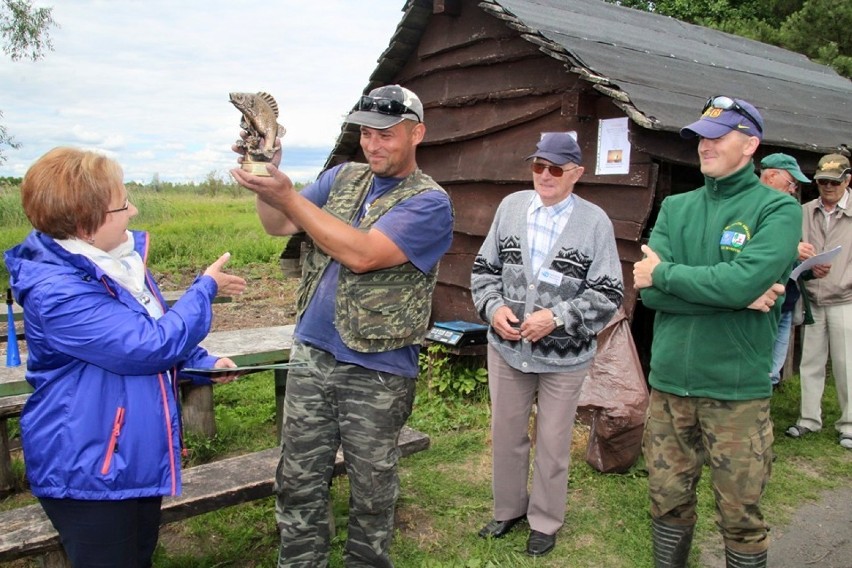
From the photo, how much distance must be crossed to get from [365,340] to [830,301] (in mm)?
4369

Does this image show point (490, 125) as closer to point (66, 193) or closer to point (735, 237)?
point (735, 237)

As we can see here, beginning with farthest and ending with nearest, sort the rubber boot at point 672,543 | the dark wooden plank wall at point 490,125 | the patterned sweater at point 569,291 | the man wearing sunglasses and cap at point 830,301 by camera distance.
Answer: the man wearing sunglasses and cap at point 830,301 → the dark wooden plank wall at point 490,125 → the patterned sweater at point 569,291 → the rubber boot at point 672,543

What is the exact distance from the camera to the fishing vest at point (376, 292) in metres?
2.76

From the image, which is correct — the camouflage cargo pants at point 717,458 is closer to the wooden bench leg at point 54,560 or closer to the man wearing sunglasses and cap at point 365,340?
the man wearing sunglasses and cap at point 365,340

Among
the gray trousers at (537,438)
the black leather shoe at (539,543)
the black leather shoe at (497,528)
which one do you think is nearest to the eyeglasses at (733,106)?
the gray trousers at (537,438)

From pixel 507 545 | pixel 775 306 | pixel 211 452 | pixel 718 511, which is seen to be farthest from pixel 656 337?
pixel 211 452

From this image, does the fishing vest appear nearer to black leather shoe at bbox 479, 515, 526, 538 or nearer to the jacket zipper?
the jacket zipper

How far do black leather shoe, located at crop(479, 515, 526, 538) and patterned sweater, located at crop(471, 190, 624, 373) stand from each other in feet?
3.07

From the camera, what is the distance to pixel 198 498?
309 cm

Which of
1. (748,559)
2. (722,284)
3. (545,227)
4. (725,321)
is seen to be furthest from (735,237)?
(748,559)

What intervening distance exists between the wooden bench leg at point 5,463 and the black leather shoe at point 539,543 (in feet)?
10.8

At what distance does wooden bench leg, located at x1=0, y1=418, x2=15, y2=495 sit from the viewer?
4324 millimetres

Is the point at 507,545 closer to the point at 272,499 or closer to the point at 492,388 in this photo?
the point at 492,388

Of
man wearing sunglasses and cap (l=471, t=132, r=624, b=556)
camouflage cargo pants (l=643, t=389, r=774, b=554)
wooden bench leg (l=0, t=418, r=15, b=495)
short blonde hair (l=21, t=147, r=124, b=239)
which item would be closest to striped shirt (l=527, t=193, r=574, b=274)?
man wearing sunglasses and cap (l=471, t=132, r=624, b=556)
